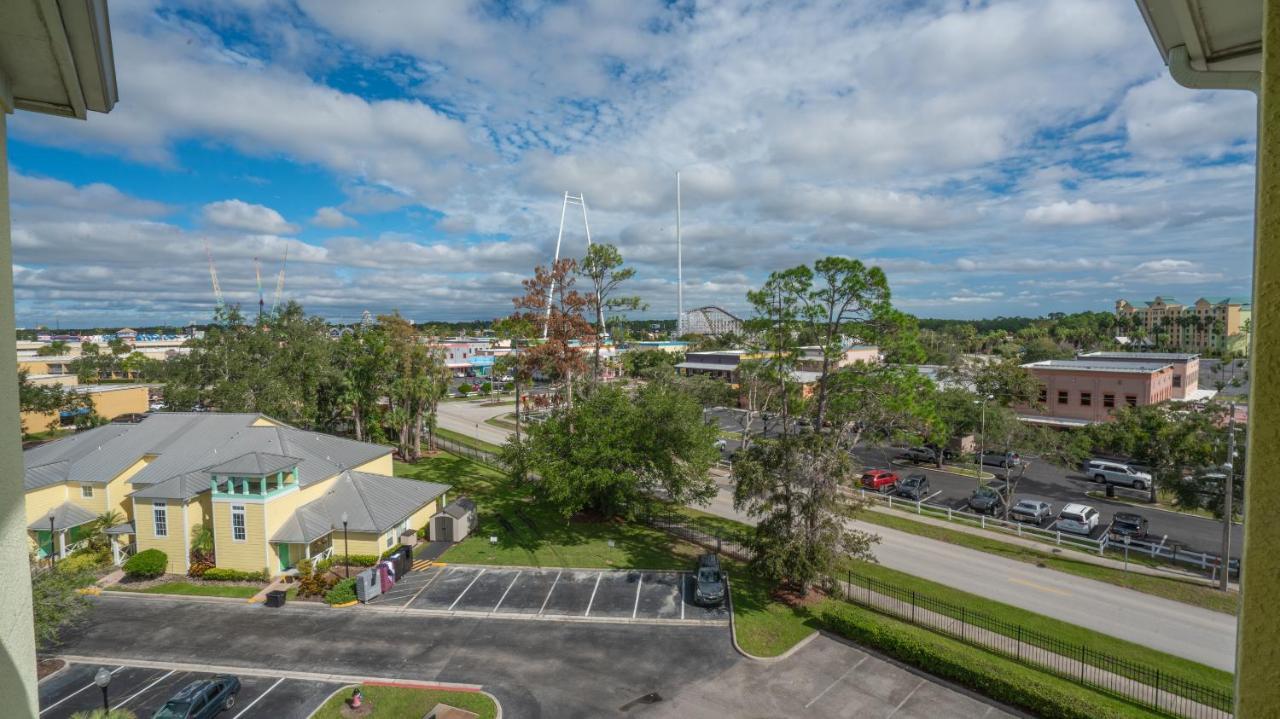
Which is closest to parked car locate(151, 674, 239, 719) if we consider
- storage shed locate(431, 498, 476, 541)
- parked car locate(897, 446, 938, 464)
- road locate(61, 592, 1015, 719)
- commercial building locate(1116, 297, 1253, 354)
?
road locate(61, 592, 1015, 719)

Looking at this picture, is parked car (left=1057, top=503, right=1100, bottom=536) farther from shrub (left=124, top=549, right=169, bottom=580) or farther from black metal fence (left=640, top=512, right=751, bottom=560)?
shrub (left=124, top=549, right=169, bottom=580)

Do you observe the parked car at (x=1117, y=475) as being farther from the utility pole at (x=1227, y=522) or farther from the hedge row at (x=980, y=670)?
the hedge row at (x=980, y=670)

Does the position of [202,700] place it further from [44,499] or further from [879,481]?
[879,481]

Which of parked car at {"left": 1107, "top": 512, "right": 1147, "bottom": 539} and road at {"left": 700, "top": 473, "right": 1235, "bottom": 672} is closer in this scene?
road at {"left": 700, "top": 473, "right": 1235, "bottom": 672}

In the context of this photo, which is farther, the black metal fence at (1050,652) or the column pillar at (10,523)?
the black metal fence at (1050,652)

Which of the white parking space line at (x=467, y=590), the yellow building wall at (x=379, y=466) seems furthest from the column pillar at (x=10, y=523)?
the yellow building wall at (x=379, y=466)

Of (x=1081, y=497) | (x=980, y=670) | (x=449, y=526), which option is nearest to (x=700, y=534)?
(x=449, y=526)
